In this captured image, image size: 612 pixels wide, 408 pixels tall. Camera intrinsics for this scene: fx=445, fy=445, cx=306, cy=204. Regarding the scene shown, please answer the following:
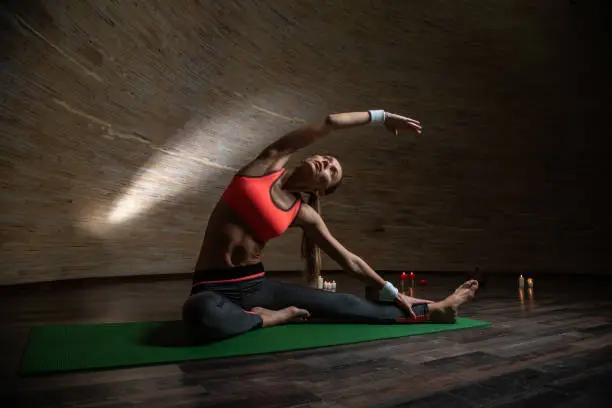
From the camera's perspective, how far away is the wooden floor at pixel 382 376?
1.17m

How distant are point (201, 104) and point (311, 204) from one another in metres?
3.41

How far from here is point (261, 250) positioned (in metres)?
2.10

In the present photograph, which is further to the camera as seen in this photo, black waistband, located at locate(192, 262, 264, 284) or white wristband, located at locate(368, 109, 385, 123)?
white wristband, located at locate(368, 109, 385, 123)

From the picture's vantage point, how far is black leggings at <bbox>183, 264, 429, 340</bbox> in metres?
1.78

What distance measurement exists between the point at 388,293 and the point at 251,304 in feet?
2.26

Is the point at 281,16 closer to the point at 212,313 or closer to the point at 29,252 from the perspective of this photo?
the point at 29,252

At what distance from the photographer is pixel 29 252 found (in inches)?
158

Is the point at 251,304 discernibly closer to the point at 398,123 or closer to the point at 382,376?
the point at 382,376

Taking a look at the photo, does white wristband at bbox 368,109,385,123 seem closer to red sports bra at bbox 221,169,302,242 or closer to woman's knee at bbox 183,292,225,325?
red sports bra at bbox 221,169,302,242

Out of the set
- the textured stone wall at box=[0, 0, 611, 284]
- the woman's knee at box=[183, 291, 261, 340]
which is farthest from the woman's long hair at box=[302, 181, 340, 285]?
the textured stone wall at box=[0, 0, 611, 284]

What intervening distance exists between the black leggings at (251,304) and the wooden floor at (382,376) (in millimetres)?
256

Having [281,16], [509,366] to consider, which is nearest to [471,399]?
[509,366]

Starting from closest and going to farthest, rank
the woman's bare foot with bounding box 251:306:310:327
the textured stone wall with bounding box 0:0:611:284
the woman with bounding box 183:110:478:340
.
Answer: the woman with bounding box 183:110:478:340, the woman's bare foot with bounding box 251:306:310:327, the textured stone wall with bounding box 0:0:611:284

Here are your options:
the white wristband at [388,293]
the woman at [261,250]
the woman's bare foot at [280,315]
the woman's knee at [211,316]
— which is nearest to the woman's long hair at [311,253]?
the woman at [261,250]
